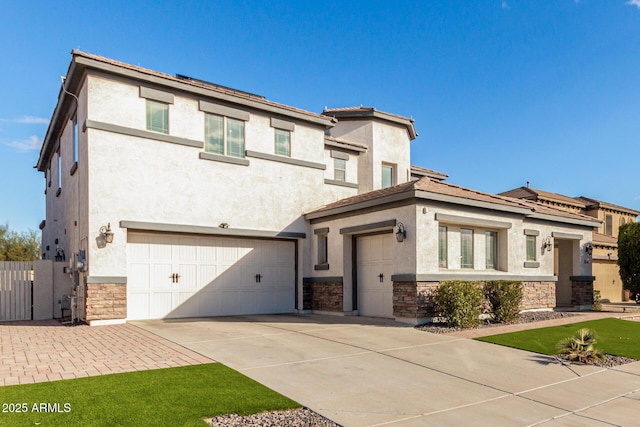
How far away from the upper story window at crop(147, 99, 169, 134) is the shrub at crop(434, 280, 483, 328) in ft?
32.4

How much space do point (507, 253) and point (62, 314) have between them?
15042mm

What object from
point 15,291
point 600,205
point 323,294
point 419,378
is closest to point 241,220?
point 323,294

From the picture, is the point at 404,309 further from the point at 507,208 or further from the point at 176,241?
the point at 176,241

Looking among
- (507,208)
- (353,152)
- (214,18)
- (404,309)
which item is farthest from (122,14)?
(507,208)

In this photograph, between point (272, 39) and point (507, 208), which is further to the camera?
point (272, 39)

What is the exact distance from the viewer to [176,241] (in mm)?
15461

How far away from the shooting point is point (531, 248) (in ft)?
57.7

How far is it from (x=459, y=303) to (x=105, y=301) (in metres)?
9.97

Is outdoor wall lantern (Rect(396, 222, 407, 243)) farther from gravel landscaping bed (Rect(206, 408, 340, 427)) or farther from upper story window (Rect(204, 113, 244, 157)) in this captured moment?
gravel landscaping bed (Rect(206, 408, 340, 427))

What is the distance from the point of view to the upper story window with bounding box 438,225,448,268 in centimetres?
1447

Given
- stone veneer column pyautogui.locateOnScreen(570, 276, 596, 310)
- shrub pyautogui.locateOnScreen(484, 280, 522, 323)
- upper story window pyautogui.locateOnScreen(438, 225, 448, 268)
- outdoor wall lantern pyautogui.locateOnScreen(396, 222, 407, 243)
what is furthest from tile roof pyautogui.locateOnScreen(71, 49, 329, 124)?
stone veneer column pyautogui.locateOnScreen(570, 276, 596, 310)

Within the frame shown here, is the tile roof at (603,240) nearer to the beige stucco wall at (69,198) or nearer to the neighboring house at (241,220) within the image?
the neighboring house at (241,220)

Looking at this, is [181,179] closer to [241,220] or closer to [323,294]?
[241,220]

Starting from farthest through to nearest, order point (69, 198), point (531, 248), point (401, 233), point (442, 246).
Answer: point (531, 248)
point (69, 198)
point (442, 246)
point (401, 233)
